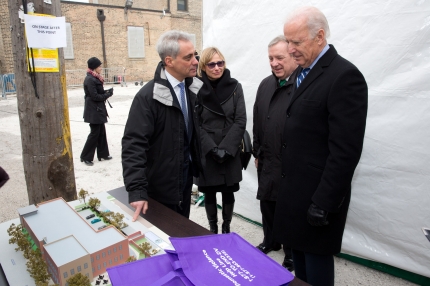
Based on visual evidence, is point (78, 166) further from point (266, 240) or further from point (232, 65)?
point (266, 240)

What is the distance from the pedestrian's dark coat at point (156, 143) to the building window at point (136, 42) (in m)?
23.6

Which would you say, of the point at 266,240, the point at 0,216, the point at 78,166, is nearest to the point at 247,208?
the point at 266,240

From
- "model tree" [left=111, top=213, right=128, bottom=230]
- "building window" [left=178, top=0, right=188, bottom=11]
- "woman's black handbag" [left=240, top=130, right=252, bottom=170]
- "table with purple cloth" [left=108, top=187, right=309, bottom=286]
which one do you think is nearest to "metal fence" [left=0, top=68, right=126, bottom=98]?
"building window" [left=178, top=0, right=188, bottom=11]

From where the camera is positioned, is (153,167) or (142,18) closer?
(153,167)

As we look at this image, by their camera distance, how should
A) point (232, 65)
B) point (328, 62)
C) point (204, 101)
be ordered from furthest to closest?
point (232, 65) < point (204, 101) < point (328, 62)

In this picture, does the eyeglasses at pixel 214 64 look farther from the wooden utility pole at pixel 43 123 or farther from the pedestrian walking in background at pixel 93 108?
the pedestrian walking in background at pixel 93 108

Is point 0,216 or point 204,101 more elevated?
point 204,101

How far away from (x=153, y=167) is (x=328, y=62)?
1200 mm

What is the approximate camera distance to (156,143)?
2033 millimetres

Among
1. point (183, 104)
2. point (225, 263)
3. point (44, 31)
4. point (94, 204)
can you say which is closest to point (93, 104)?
point (44, 31)

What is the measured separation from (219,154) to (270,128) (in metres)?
0.51

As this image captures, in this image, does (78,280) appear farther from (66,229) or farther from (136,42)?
(136,42)

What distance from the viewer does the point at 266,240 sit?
3059 mm

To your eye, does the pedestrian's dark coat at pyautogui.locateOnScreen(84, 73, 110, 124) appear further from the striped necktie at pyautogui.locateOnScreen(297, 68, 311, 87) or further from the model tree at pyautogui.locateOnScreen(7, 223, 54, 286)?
the striped necktie at pyautogui.locateOnScreen(297, 68, 311, 87)
